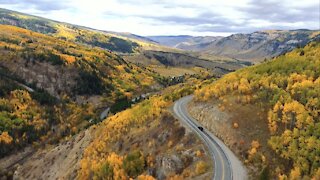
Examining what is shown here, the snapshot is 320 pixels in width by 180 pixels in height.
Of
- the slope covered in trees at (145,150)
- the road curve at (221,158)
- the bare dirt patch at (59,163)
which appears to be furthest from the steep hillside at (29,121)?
the road curve at (221,158)

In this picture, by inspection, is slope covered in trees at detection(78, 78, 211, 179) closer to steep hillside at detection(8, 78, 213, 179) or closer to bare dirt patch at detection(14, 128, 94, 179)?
steep hillside at detection(8, 78, 213, 179)

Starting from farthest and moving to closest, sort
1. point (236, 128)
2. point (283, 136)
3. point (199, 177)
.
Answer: point (236, 128)
point (283, 136)
point (199, 177)

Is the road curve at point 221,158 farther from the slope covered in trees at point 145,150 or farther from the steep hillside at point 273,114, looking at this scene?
the slope covered in trees at point 145,150

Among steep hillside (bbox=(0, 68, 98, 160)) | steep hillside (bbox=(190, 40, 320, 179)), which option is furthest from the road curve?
steep hillside (bbox=(0, 68, 98, 160))

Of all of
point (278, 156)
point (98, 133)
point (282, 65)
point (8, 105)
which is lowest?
point (8, 105)

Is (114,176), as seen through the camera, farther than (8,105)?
No

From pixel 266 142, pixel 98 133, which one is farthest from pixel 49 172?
pixel 266 142

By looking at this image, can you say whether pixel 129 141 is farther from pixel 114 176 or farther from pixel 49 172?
pixel 49 172
